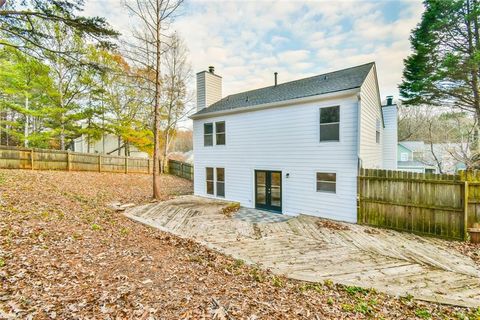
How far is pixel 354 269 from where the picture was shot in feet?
15.0

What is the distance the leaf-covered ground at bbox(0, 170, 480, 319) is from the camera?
282 centimetres

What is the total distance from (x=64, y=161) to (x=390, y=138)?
68.9 feet

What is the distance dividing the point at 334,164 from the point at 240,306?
6.64 meters

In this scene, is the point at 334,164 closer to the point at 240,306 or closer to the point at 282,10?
the point at 240,306

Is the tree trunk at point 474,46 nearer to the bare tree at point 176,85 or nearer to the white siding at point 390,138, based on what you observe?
the white siding at point 390,138

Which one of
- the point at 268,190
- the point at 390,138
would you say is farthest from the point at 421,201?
the point at 390,138

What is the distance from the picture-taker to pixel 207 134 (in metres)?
12.5

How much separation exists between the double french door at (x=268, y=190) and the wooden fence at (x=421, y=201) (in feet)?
10.9

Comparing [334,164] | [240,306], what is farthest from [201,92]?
[240,306]

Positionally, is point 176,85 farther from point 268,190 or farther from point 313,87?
point 268,190

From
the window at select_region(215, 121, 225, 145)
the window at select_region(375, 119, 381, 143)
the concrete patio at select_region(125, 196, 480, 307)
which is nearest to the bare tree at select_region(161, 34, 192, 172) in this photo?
the window at select_region(215, 121, 225, 145)

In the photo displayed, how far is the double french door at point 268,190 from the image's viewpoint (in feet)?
32.4

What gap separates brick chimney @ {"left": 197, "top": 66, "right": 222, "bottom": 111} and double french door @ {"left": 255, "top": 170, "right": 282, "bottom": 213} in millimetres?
5963

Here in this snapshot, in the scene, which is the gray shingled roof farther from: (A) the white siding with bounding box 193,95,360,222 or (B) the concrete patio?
(B) the concrete patio
